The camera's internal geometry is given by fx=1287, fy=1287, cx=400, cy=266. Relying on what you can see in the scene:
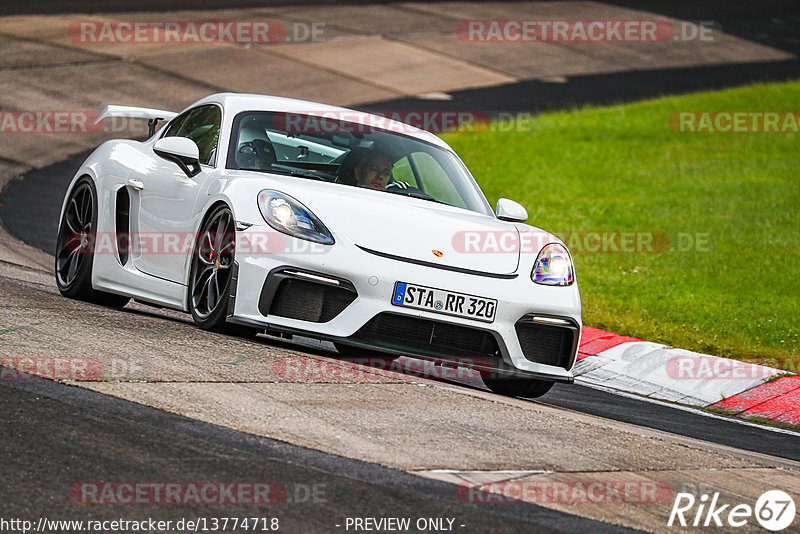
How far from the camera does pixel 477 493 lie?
466 centimetres

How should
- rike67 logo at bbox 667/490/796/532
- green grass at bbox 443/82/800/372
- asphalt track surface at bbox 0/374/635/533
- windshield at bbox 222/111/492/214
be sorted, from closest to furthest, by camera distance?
1. asphalt track surface at bbox 0/374/635/533
2. rike67 logo at bbox 667/490/796/532
3. windshield at bbox 222/111/492/214
4. green grass at bbox 443/82/800/372

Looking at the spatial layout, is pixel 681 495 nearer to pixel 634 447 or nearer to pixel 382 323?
pixel 634 447

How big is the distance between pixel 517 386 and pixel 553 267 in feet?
2.52

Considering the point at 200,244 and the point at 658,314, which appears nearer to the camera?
the point at 200,244

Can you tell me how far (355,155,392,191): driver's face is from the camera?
7.55 metres

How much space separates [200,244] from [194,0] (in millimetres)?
21020

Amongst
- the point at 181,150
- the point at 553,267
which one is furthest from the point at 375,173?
the point at 553,267

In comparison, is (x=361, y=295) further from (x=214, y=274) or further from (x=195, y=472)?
(x=195, y=472)

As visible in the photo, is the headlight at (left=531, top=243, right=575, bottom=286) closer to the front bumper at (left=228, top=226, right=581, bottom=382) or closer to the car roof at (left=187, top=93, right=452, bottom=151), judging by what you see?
the front bumper at (left=228, top=226, right=581, bottom=382)

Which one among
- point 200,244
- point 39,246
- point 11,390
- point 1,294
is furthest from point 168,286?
point 39,246

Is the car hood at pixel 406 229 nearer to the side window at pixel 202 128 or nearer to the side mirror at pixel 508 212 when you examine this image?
the side mirror at pixel 508 212

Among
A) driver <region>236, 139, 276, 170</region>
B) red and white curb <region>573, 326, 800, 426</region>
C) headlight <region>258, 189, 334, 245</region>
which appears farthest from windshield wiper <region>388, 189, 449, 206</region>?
red and white curb <region>573, 326, 800, 426</region>

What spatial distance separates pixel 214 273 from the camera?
6824 millimetres

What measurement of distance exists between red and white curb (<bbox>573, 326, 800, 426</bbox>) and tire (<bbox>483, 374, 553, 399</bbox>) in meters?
1.73
